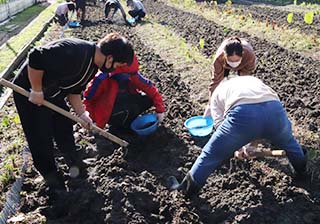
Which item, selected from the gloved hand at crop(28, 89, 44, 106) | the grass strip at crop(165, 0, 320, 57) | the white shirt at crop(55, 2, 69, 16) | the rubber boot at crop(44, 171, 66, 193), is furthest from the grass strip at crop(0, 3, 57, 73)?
the grass strip at crop(165, 0, 320, 57)

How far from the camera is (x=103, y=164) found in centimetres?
458

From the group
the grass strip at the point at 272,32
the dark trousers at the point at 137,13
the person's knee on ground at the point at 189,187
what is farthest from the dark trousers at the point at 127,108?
the dark trousers at the point at 137,13

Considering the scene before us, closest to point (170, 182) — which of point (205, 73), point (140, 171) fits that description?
point (140, 171)

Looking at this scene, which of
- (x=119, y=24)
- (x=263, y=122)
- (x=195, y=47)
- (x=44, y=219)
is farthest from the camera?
(x=119, y=24)

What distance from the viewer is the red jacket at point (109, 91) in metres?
5.06

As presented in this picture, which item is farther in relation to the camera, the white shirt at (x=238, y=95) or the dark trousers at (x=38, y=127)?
the dark trousers at (x=38, y=127)

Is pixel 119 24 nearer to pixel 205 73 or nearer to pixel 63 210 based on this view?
pixel 205 73

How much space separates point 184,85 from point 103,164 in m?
2.97

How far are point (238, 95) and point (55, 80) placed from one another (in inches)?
59.8

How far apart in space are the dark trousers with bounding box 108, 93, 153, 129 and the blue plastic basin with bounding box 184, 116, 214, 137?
722 millimetres

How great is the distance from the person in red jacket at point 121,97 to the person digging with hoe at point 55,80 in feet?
2.59

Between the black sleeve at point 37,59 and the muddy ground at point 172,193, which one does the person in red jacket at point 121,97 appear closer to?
the muddy ground at point 172,193

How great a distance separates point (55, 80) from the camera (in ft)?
12.6

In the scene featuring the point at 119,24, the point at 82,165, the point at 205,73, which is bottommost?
the point at 119,24
